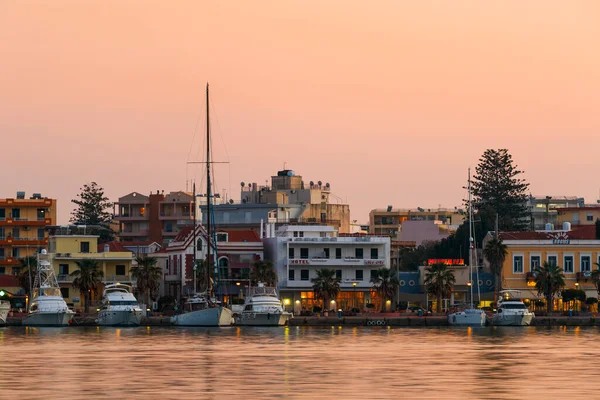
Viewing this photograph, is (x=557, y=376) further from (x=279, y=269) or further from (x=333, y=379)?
(x=279, y=269)

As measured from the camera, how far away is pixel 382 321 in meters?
133

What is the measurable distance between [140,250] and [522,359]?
95425 mm

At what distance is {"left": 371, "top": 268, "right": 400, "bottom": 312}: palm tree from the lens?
5586 inches

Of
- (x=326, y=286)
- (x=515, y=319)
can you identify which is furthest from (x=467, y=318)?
(x=326, y=286)

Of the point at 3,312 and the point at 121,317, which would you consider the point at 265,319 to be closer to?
the point at 121,317

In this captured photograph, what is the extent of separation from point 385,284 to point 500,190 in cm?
5583

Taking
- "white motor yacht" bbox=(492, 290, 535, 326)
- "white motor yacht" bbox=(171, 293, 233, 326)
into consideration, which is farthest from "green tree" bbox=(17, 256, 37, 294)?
"white motor yacht" bbox=(492, 290, 535, 326)

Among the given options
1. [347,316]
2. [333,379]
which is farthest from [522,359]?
[347,316]

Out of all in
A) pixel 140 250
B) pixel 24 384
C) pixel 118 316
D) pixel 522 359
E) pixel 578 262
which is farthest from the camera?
pixel 140 250

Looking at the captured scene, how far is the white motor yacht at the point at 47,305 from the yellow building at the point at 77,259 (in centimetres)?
1064

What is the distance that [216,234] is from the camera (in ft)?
499

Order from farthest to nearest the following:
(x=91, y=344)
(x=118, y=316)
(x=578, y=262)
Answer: (x=578, y=262) → (x=118, y=316) → (x=91, y=344)

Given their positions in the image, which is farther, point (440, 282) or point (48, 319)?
point (440, 282)

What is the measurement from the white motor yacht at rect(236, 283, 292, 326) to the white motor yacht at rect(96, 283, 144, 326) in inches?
379
